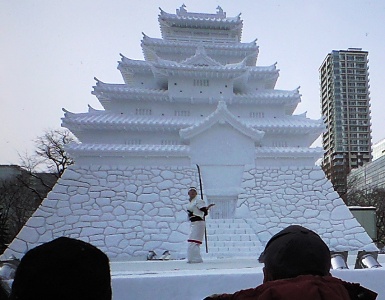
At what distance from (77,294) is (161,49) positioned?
1825cm

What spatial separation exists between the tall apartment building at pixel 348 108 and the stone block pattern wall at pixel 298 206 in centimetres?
6123

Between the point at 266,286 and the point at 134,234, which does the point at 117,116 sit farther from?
the point at 266,286

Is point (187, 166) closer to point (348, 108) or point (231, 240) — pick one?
point (231, 240)

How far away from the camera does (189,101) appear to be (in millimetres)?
17078

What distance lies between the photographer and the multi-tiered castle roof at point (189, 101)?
51.2 feet

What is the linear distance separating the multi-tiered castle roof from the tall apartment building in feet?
187

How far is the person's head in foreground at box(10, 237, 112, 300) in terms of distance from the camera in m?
1.29

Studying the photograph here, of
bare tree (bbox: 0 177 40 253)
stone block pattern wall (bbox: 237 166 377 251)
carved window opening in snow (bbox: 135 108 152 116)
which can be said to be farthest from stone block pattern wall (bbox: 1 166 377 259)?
bare tree (bbox: 0 177 40 253)

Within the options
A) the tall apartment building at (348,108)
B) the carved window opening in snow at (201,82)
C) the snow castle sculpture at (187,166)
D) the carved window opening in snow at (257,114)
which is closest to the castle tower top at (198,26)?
the snow castle sculpture at (187,166)

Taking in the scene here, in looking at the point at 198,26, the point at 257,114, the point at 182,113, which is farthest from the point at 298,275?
the point at 198,26

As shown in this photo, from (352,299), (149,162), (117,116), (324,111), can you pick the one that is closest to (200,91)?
(117,116)

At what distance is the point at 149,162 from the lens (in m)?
13.6

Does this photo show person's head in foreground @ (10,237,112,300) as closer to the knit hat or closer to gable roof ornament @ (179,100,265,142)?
the knit hat

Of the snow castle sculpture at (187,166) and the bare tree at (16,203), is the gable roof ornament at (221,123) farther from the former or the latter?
the bare tree at (16,203)
